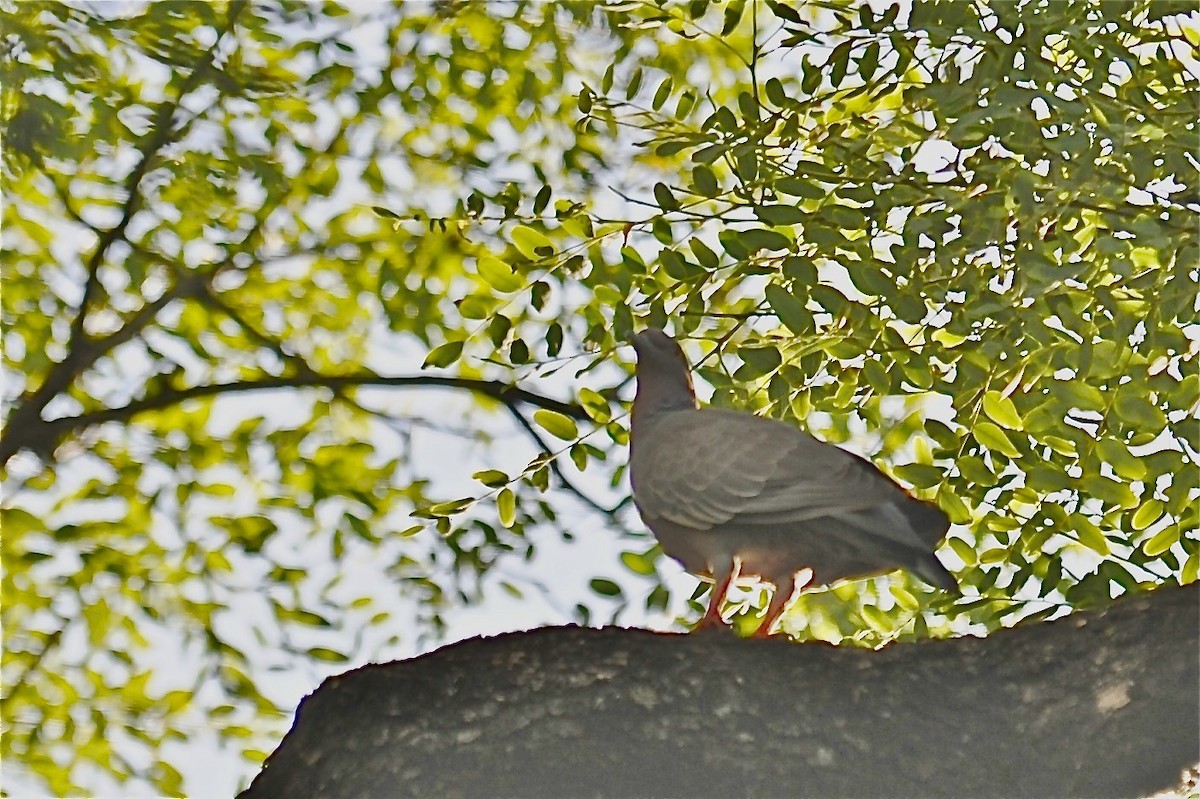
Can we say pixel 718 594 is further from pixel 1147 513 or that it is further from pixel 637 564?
pixel 1147 513

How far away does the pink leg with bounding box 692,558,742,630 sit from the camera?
7.64 feet

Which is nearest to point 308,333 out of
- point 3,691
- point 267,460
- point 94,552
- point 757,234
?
point 267,460

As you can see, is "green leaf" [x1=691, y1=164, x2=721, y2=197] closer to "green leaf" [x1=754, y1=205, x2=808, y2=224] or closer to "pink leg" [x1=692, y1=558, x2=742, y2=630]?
"green leaf" [x1=754, y1=205, x2=808, y2=224]

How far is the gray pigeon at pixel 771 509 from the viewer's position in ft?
7.25

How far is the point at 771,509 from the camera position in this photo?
2262 millimetres

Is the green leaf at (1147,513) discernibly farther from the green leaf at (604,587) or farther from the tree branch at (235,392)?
the tree branch at (235,392)

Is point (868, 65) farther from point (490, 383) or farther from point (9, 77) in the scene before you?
point (9, 77)

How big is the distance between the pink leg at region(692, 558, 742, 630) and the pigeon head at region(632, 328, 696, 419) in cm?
45

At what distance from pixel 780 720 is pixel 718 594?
0.38 meters

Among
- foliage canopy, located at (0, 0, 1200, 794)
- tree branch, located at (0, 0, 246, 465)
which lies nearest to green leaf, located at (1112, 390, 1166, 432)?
foliage canopy, located at (0, 0, 1200, 794)

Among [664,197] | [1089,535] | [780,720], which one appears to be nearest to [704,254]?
[664,197]

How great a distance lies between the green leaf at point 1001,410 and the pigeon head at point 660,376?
25.4 inches

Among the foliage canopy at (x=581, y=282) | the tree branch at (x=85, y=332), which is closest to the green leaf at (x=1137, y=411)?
the foliage canopy at (x=581, y=282)

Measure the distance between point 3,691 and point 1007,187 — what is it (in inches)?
133
